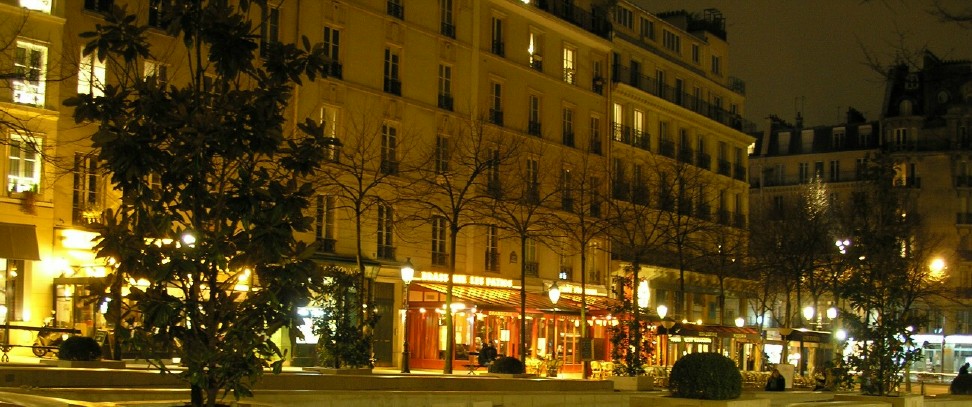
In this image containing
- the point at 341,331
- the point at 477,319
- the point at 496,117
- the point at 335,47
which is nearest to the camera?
the point at 341,331

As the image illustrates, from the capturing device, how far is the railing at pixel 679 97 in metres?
57.9

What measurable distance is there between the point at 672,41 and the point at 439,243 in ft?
77.4

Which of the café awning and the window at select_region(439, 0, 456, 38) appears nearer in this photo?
the café awning

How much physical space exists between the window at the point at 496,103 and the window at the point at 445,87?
2139 mm

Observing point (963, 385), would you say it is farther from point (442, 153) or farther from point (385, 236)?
point (442, 153)

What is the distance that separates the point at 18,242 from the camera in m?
31.2

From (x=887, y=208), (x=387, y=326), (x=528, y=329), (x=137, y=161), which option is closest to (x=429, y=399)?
(x=137, y=161)

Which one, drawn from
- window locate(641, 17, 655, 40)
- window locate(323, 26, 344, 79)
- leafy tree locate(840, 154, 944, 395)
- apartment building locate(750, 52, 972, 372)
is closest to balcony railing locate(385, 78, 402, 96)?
window locate(323, 26, 344, 79)

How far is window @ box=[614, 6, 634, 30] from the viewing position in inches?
2319

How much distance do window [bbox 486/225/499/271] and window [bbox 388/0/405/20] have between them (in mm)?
9180

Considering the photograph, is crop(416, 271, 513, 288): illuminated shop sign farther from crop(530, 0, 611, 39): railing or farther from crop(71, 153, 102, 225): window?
crop(71, 153, 102, 225): window

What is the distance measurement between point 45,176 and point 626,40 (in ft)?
107

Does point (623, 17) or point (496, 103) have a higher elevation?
point (623, 17)

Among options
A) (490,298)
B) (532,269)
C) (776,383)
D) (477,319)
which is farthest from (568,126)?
(776,383)
